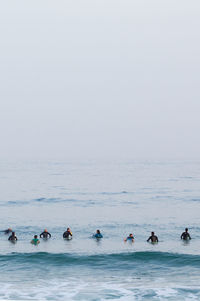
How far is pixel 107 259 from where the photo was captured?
3444 cm

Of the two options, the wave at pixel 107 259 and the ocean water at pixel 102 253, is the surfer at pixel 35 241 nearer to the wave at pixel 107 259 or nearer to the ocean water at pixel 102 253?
the ocean water at pixel 102 253

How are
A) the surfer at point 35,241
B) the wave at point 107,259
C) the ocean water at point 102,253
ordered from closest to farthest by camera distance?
1. the ocean water at point 102,253
2. the wave at point 107,259
3. the surfer at point 35,241

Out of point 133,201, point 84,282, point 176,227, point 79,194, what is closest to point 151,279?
point 84,282

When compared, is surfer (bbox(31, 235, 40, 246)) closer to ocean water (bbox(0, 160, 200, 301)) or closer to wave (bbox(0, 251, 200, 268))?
ocean water (bbox(0, 160, 200, 301))

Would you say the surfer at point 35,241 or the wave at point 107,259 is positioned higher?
the surfer at point 35,241

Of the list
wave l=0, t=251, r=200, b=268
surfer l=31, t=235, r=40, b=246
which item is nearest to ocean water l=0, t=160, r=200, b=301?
wave l=0, t=251, r=200, b=268

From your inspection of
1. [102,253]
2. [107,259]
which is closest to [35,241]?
[102,253]

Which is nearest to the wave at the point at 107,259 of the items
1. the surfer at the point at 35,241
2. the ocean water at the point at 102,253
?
the ocean water at the point at 102,253

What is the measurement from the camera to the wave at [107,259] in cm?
3353

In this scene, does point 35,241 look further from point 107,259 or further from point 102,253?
point 107,259

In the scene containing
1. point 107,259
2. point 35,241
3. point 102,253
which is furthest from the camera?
point 35,241

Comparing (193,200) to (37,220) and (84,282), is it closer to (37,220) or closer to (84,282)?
(37,220)

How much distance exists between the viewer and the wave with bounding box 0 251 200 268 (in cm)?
3353

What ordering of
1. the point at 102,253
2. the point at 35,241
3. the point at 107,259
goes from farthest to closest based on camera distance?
the point at 35,241 → the point at 102,253 → the point at 107,259
